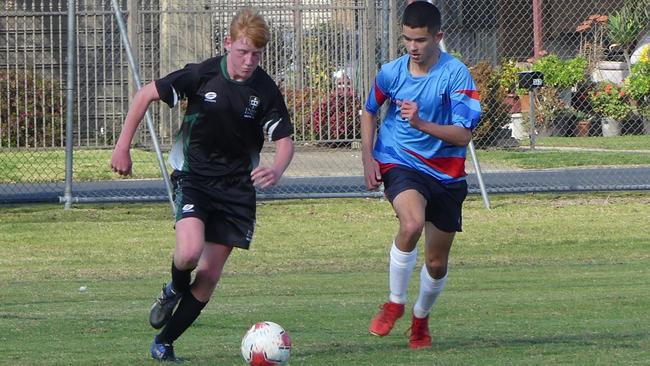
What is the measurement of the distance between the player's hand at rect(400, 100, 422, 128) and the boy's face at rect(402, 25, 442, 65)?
397 millimetres

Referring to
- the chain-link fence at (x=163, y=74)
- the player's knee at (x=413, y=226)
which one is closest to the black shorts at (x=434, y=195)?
the player's knee at (x=413, y=226)

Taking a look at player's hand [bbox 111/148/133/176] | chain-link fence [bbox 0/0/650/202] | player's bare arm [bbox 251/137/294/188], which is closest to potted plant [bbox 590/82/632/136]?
chain-link fence [bbox 0/0/650/202]

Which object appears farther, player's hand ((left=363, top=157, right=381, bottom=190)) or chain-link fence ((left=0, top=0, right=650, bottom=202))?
chain-link fence ((left=0, top=0, right=650, bottom=202))

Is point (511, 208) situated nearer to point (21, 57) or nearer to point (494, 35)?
point (21, 57)

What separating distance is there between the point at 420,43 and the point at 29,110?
942cm

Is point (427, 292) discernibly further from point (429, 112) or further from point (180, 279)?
point (180, 279)

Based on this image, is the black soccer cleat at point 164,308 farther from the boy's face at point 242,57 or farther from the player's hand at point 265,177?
the boy's face at point 242,57

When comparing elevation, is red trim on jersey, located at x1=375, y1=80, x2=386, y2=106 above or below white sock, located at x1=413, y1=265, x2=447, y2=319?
Result: above

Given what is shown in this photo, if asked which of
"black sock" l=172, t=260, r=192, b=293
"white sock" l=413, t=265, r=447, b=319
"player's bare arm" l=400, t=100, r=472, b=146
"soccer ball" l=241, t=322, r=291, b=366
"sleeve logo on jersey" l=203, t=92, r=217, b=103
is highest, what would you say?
→ "sleeve logo on jersey" l=203, t=92, r=217, b=103

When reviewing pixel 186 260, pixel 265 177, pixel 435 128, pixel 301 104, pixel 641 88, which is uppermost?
pixel 435 128

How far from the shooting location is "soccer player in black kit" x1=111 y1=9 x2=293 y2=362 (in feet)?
22.2

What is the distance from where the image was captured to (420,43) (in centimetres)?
737

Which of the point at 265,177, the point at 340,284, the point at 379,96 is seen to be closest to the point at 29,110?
the point at 340,284

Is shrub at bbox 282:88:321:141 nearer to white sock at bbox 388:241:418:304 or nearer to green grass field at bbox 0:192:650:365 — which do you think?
green grass field at bbox 0:192:650:365
